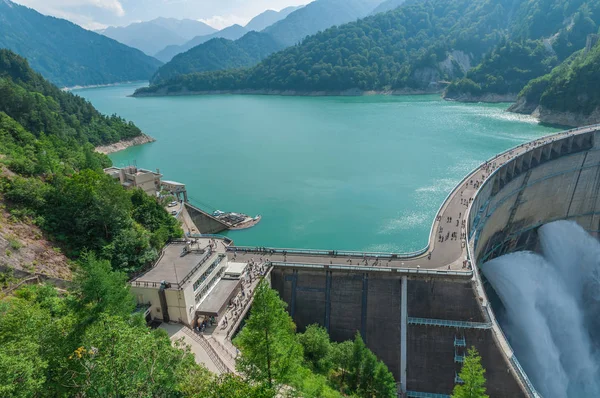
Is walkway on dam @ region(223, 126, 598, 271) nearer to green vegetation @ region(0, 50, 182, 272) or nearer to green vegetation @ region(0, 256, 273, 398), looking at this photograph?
green vegetation @ region(0, 50, 182, 272)

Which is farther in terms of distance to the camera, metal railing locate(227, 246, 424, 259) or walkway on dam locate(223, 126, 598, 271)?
metal railing locate(227, 246, 424, 259)

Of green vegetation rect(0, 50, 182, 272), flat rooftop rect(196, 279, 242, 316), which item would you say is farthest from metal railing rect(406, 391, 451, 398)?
green vegetation rect(0, 50, 182, 272)

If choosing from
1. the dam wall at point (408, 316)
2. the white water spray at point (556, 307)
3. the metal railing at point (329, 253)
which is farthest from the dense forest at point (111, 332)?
the white water spray at point (556, 307)

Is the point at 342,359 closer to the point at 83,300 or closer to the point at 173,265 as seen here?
the point at 173,265

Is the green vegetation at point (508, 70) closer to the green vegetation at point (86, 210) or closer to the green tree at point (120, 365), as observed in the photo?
the green vegetation at point (86, 210)

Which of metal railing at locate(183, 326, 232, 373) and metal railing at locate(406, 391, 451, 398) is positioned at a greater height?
metal railing at locate(183, 326, 232, 373)

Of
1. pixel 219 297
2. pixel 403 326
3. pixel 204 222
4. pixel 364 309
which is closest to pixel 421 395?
pixel 403 326
